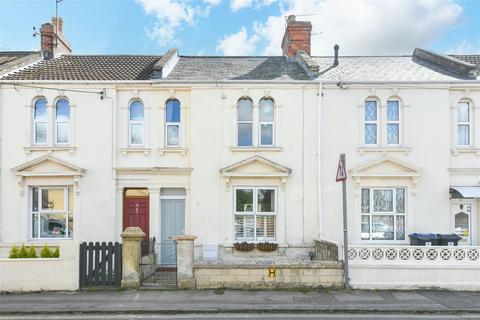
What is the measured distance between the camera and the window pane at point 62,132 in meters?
15.0

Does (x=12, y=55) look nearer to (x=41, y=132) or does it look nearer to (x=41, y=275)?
(x=41, y=132)

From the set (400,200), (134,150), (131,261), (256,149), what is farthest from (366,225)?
(134,150)

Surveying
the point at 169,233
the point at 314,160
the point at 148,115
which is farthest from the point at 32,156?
the point at 314,160

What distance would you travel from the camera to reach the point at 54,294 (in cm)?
1090

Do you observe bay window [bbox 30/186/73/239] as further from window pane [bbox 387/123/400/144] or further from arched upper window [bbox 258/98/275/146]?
window pane [bbox 387/123/400/144]

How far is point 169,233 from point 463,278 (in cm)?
955

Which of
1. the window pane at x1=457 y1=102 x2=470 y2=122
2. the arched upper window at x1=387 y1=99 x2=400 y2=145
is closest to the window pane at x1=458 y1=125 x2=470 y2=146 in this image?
the window pane at x1=457 y1=102 x2=470 y2=122

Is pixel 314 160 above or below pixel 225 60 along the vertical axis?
below

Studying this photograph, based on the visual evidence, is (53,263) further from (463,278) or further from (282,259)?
(463,278)

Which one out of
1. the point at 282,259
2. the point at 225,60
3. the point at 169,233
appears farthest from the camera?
the point at 225,60

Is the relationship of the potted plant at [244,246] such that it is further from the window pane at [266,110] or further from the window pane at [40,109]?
the window pane at [40,109]

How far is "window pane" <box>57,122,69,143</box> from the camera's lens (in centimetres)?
1500

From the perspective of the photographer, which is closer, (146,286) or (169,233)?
(146,286)

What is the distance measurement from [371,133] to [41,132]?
11.9 m
